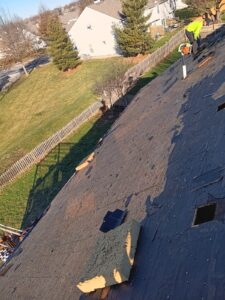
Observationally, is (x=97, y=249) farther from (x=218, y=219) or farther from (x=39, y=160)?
(x=39, y=160)

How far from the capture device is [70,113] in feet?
107

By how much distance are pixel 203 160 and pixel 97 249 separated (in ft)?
10.5

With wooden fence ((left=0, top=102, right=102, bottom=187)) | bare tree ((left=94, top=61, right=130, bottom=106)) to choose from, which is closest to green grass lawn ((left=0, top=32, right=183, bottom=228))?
wooden fence ((left=0, top=102, right=102, bottom=187))

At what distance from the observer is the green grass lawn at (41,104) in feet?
98.3

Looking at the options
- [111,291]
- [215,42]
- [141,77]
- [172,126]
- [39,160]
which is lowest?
[39,160]

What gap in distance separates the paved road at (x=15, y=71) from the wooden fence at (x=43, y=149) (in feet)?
96.2

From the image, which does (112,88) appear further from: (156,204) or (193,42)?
(156,204)

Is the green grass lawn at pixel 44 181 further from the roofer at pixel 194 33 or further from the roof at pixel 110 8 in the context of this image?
the roof at pixel 110 8

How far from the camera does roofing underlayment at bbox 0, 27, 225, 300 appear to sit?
537cm

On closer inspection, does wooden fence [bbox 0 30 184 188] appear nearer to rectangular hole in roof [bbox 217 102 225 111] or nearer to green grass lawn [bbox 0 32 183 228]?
green grass lawn [bbox 0 32 183 228]

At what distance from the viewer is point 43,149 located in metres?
26.2

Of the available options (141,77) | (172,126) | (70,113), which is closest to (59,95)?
(70,113)

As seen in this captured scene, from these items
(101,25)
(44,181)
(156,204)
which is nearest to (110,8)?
(101,25)

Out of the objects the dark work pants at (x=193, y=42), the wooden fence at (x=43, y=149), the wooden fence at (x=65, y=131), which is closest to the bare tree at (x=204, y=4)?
the wooden fence at (x=65, y=131)
